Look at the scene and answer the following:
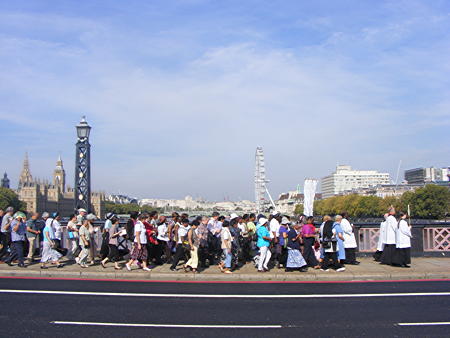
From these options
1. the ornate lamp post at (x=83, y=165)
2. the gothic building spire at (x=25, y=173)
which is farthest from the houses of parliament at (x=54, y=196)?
the ornate lamp post at (x=83, y=165)

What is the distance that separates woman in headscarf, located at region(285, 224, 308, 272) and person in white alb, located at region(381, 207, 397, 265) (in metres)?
3.34

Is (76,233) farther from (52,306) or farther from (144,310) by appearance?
(144,310)

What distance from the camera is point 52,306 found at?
34.6ft

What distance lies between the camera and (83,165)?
88.5 feet

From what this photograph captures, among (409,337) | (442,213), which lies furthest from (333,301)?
(442,213)

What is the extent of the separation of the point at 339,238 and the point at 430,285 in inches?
129

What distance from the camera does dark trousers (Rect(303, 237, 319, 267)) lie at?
16125mm

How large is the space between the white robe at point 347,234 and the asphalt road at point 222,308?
2997 millimetres

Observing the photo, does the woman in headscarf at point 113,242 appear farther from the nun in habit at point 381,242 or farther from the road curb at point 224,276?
the nun in habit at point 381,242

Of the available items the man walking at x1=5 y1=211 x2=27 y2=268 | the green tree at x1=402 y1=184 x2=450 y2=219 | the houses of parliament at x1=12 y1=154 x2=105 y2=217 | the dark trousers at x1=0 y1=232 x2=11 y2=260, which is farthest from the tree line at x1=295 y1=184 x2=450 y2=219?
the man walking at x1=5 y1=211 x2=27 y2=268

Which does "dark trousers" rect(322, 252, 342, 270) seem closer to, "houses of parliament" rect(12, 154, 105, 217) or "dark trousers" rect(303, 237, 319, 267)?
"dark trousers" rect(303, 237, 319, 267)

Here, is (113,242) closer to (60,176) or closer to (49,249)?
(49,249)

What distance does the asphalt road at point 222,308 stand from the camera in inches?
340

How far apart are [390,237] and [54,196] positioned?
6506 inches
